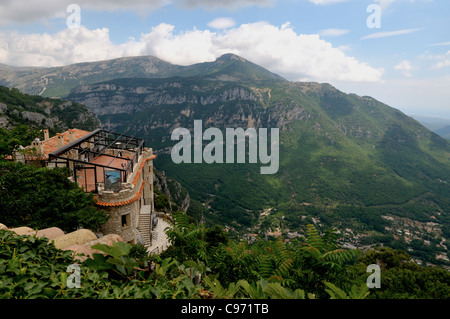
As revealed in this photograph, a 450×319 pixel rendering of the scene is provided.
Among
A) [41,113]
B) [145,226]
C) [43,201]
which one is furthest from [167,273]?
[41,113]

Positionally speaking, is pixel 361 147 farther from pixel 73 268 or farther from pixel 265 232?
pixel 73 268

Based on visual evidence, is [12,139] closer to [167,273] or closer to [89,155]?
[89,155]

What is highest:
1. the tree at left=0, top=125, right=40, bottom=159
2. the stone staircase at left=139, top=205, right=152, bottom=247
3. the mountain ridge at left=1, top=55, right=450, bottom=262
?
the tree at left=0, top=125, right=40, bottom=159

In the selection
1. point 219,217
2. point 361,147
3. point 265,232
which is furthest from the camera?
point 361,147

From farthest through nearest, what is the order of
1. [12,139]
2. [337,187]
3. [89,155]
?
[337,187]
[89,155]
[12,139]

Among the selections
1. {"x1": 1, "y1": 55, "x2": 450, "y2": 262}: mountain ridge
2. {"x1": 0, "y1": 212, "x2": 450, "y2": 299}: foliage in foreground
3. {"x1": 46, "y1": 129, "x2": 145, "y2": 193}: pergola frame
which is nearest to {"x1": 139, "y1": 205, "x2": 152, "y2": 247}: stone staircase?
{"x1": 46, "y1": 129, "x2": 145, "y2": 193}: pergola frame

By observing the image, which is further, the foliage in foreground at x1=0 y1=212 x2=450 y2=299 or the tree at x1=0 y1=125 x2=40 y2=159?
the tree at x1=0 y1=125 x2=40 y2=159

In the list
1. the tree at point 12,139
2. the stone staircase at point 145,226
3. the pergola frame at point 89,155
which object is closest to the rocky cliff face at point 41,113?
the pergola frame at point 89,155

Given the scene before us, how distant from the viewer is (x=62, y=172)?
47.3 ft

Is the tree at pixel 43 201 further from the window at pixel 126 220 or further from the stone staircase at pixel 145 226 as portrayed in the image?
the stone staircase at pixel 145 226

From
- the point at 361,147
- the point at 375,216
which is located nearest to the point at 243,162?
the point at 375,216

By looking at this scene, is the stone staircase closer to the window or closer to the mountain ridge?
the window

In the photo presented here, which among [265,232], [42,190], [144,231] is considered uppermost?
[42,190]
